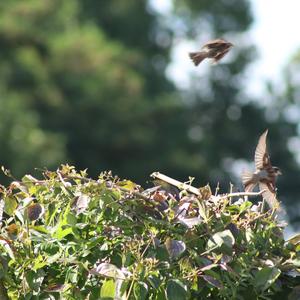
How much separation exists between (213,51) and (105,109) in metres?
19.8

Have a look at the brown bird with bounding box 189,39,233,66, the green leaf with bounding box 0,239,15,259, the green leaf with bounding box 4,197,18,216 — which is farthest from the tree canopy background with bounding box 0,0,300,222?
the green leaf with bounding box 0,239,15,259

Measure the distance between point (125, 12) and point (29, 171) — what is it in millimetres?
12082

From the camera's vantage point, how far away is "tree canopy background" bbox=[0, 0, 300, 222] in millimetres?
23172

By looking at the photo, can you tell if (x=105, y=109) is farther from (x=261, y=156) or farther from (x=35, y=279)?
(x=35, y=279)

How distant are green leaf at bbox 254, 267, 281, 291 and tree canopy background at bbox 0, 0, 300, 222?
56.6 feet

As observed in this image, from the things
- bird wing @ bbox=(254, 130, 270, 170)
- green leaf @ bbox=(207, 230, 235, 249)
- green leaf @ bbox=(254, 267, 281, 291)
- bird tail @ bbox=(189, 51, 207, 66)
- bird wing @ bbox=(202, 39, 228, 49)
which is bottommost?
green leaf @ bbox=(254, 267, 281, 291)

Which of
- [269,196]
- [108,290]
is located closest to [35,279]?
[108,290]

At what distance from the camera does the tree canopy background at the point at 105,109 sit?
2317 cm

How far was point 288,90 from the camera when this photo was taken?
105 ft

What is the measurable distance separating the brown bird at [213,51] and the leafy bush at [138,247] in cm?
165

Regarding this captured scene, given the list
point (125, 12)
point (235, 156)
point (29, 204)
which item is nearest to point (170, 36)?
point (125, 12)

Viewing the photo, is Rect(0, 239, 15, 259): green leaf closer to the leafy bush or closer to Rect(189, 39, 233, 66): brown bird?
the leafy bush

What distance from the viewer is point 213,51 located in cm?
466

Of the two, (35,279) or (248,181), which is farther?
(248,181)
